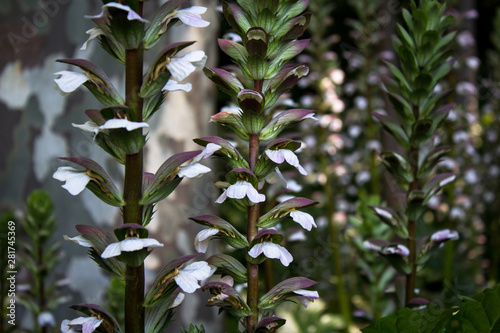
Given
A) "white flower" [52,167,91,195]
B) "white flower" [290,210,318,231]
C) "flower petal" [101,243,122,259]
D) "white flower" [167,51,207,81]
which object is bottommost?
"flower petal" [101,243,122,259]

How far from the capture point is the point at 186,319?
7.11ft

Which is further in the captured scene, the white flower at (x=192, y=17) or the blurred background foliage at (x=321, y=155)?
the blurred background foliage at (x=321, y=155)

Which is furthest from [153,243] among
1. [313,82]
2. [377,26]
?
[377,26]

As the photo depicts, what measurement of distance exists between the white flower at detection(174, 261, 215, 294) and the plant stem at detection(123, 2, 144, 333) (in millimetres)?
66

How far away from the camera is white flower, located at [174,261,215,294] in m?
0.66

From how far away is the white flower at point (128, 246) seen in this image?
2.08 ft

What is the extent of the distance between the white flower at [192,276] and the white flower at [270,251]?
8cm

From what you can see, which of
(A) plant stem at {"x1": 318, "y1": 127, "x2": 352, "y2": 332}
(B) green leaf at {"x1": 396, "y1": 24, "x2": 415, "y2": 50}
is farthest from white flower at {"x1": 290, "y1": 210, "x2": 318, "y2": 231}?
(A) plant stem at {"x1": 318, "y1": 127, "x2": 352, "y2": 332}

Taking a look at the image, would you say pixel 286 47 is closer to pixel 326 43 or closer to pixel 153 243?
pixel 153 243

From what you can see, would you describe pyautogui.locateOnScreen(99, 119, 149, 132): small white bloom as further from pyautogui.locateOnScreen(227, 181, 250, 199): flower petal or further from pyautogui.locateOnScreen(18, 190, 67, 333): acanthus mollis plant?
pyautogui.locateOnScreen(18, 190, 67, 333): acanthus mollis plant

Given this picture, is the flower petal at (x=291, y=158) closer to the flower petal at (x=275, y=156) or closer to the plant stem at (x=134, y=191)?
the flower petal at (x=275, y=156)

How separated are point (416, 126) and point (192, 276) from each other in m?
0.66

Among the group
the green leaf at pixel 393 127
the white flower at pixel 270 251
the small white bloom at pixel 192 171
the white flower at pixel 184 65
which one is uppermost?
the white flower at pixel 184 65

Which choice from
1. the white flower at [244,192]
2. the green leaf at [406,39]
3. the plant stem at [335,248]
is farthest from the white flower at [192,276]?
the plant stem at [335,248]
